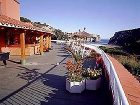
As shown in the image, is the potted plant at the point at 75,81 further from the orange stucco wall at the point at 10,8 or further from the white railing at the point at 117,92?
the orange stucco wall at the point at 10,8

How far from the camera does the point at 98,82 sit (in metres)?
8.88

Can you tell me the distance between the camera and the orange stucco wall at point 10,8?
22.3 meters

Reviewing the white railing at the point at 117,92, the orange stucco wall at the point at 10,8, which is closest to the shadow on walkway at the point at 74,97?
the white railing at the point at 117,92

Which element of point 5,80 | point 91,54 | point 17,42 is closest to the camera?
point 5,80

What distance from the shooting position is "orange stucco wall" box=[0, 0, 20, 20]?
22.3 meters

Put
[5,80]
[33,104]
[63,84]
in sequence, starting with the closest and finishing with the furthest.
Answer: [33,104]
[63,84]
[5,80]

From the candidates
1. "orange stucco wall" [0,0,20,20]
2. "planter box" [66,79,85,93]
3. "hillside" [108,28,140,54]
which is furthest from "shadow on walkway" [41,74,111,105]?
"hillside" [108,28,140,54]

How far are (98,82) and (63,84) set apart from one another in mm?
1524

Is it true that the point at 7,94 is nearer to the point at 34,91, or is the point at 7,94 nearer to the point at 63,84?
the point at 34,91

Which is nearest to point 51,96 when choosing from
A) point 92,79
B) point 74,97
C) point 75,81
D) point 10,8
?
point 74,97

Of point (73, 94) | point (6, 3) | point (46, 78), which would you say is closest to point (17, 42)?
point (6, 3)

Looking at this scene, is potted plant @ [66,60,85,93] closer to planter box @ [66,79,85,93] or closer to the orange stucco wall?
planter box @ [66,79,85,93]

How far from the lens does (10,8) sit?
24016 millimetres

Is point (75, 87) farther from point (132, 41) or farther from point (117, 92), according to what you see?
point (132, 41)
